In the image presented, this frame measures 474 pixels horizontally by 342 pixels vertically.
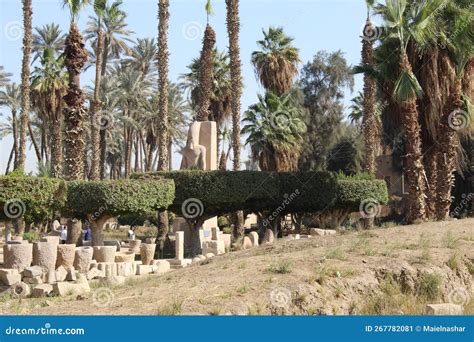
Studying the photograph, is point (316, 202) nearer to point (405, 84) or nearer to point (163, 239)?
point (163, 239)

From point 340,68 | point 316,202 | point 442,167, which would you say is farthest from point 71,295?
point 340,68

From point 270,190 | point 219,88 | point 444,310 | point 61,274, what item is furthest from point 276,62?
point 444,310

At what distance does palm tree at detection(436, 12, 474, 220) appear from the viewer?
22531mm

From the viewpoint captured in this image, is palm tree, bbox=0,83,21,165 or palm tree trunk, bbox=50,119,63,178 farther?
palm tree, bbox=0,83,21,165

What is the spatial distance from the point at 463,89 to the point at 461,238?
385 inches

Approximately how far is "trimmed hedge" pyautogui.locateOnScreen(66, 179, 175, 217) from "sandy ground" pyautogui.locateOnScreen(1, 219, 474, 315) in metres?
10.6

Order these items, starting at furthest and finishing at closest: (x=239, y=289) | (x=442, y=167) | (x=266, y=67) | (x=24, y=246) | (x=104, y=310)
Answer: (x=266, y=67) < (x=442, y=167) < (x=24, y=246) < (x=239, y=289) < (x=104, y=310)

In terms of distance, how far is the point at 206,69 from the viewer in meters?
35.0

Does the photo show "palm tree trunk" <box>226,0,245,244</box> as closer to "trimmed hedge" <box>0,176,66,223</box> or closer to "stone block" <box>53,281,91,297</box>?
"trimmed hedge" <box>0,176,66,223</box>

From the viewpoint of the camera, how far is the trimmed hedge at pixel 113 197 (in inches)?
1006

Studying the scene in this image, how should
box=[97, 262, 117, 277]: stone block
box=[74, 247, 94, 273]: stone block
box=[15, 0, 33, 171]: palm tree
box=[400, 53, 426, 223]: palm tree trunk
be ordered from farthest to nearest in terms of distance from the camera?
box=[15, 0, 33, 171]: palm tree
box=[400, 53, 426, 223]: palm tree trunk
box=[74, 247, 94, 273]: stone block
box=[97, 262, 117, 277]: stone block

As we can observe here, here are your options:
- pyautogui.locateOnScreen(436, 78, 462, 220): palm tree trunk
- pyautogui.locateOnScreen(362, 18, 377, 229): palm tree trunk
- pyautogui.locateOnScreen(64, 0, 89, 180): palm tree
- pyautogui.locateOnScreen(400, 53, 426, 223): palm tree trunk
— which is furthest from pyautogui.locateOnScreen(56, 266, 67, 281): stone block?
pyautogui.locateOnScreen(362, 18, 377, 229): palm tree trunk

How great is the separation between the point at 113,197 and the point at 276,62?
66.2 ft

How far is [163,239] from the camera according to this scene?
3048 centimetres
